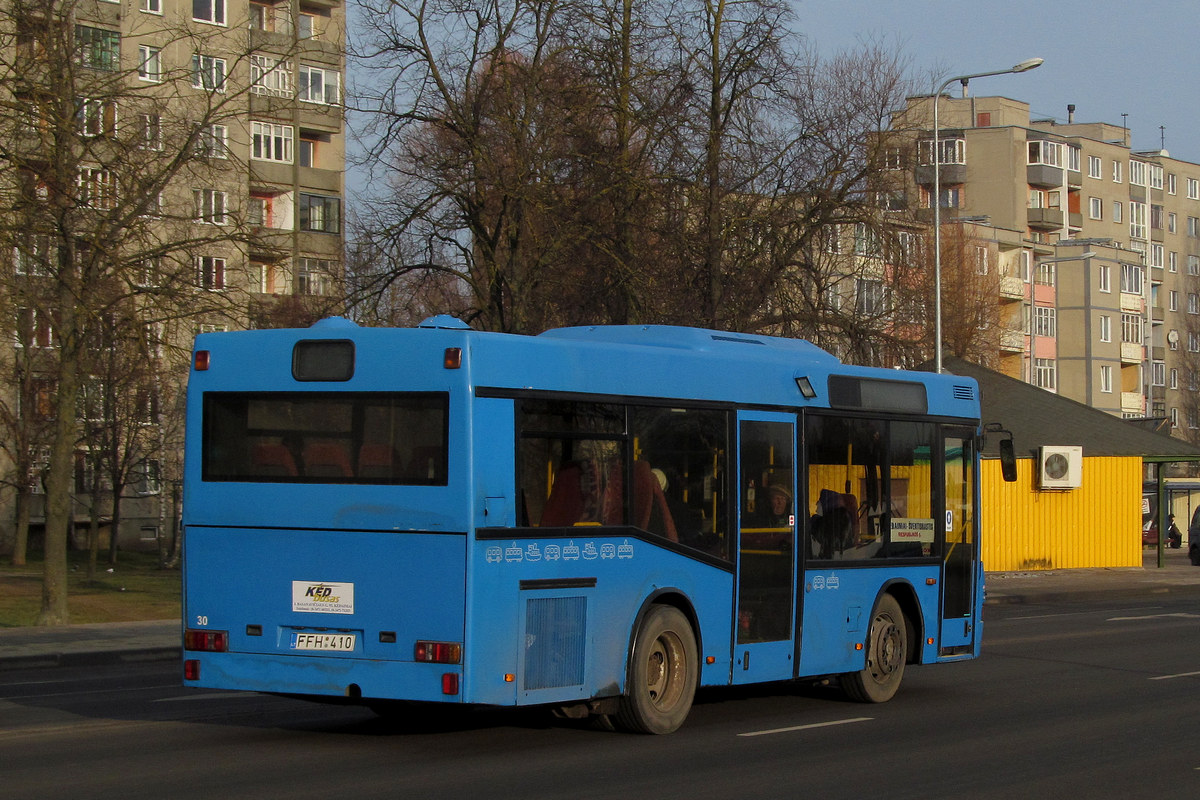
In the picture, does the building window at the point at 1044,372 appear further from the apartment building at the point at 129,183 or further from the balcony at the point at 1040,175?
the apartment building at the point at 129,183

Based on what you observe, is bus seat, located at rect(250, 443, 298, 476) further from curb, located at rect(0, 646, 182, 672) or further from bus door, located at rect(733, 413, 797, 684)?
curb, located at rect(0, 646, 182, 672)

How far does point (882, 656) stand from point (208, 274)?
12815 mm

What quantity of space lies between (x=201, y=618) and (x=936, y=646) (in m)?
6.92

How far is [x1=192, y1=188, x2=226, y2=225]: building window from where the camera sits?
2275 centimetres

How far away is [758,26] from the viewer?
29.5 meters

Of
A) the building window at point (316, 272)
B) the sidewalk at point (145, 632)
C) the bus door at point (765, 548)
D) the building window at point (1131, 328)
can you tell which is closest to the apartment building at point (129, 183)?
the building window at point (316, 272)

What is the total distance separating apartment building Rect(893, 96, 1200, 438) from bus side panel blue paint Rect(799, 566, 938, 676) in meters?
61.2

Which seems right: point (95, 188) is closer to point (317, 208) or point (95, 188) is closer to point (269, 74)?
point (269, 74)

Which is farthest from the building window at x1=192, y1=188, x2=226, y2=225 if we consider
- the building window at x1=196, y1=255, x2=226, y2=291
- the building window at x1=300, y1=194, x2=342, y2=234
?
the building window at x1=300, y1=194, x2=342, y2=234

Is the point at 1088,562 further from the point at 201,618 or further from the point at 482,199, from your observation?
the point at 201,618

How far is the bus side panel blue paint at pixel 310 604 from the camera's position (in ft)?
31.9

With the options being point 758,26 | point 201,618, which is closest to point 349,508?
point 201,618

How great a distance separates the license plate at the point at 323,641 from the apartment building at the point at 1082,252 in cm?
6553

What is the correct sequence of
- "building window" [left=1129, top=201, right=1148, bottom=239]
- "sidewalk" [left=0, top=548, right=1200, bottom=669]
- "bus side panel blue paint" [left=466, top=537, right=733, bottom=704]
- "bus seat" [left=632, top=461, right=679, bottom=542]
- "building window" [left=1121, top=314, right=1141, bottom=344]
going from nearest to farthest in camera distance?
"bus side panel blue paint" [left=466, top=537, right=733, bottom=704] → "bus seat" [left=632, top=461, right=679, bottom=542] → "sidewalk" [left=0, top=548, right=1200, bottom=669] → "building window" [left=1121, top=314, right=1141, bottom=344] → "building window" [left=1129, top=201, right=1148, bottom=239]
